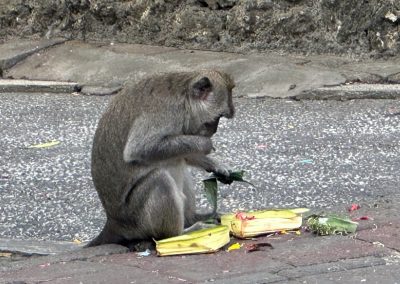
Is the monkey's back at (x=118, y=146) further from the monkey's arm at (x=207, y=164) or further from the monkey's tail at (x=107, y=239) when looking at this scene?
the monkey's arm at (x=207, y=164)

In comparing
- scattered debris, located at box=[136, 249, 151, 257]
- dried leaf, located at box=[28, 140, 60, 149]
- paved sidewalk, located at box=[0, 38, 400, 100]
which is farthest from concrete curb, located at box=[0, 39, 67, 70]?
scattered debris, located at box=[136, 249, 151, 257]

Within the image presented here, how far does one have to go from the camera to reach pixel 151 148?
5.19 m

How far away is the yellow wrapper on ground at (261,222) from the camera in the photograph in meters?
5.23

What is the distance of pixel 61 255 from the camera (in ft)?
16.4

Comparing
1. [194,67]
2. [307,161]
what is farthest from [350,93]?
[307,161]

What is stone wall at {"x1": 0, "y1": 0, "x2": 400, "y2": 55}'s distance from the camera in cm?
1022

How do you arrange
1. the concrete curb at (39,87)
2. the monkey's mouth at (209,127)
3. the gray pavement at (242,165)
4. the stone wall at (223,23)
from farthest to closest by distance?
1. the stone wall at (223,23)
2. the concrete curb at (39,87)
3. the monkey's mouth at (209,127)
4. the gray pavement at (242,165)

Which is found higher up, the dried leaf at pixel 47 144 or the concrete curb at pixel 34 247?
the dried leaf at pixel 47 144

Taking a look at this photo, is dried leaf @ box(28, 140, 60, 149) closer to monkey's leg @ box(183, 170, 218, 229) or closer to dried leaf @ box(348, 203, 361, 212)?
monkey's leg @ box(183, 170, 218, 229)

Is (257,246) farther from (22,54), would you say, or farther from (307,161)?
(22,54)

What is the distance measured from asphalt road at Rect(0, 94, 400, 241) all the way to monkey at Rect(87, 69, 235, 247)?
66 cm

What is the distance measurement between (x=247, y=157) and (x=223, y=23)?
3.51m

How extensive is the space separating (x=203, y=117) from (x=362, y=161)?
2231 millimetres

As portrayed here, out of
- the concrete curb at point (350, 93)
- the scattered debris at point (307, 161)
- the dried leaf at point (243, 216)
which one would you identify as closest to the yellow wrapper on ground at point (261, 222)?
the dried leaf at point (243, 216)
